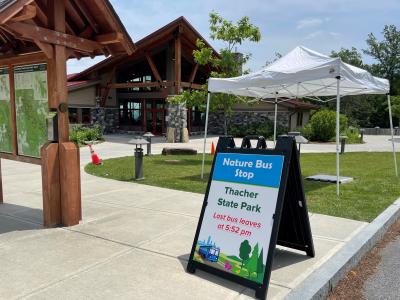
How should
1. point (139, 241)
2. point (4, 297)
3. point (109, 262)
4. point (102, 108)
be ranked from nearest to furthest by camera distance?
point (4, 297) → point (109, 262) → point (139, 241) → point (102, 108)

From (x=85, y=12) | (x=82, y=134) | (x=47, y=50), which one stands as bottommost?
(x=82, y=134)

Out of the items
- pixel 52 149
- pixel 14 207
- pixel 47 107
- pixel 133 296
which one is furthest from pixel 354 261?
pixel 14 207

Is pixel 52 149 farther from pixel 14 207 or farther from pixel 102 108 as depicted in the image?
pixel 102 108

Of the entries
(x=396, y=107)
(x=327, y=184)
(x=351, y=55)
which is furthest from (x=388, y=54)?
(x=327, y=184)

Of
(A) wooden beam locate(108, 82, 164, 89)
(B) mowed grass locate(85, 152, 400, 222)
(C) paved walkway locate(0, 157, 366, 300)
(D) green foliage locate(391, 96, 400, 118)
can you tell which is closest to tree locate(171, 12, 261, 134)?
(B) mowed grass locate(85, 152, 400, 222)

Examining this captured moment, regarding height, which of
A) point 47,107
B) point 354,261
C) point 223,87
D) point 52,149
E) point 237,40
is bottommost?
point 354,261

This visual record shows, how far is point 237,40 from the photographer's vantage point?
14.3 metres

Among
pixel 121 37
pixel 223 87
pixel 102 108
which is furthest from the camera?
pixel 102 108

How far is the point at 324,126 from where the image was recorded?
26.0 meters

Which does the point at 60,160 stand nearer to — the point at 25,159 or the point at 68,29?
the point at 25,159

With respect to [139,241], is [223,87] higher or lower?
higher

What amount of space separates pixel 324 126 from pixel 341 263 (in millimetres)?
23250

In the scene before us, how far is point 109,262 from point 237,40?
1171 cm

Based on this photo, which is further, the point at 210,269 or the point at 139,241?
the point at 139,241
